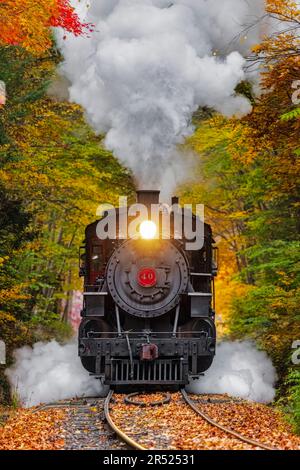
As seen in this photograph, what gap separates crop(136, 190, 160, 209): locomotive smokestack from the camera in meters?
13.5

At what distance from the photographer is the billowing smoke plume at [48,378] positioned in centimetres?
1358

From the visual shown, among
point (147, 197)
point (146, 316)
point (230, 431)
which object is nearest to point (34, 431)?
point (230, 431)

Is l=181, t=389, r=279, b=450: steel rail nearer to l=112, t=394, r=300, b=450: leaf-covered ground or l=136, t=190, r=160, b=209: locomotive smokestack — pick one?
l=112, t=394, r=300, b=450: leaf-covered ground

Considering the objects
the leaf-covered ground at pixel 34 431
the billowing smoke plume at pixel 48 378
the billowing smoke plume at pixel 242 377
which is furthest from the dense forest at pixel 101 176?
the leaf-covered ground at pixel 34 431

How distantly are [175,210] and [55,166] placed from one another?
676 cm

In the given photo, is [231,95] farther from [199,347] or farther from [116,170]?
[116,170]

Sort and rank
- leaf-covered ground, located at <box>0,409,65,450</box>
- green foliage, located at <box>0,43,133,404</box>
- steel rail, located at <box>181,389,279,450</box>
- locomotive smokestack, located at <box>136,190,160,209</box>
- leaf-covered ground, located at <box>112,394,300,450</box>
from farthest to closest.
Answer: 1. green foliage, located at <box>0,43,133,404</box>
2. locomotive smokestack, located at <box>136,190,160,209</box>
3. leaf-covered ground, located at <box>0,409,65,450</box>
4. leaf-covered ground, located at <box>112,394,300,450</box>
5. steel rail, located at <box>181,389,279,450</box>

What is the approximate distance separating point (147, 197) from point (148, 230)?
0.78 m

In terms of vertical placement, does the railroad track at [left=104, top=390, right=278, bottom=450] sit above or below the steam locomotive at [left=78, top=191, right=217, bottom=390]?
below

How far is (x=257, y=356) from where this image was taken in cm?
1656

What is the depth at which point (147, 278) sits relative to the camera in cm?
1279

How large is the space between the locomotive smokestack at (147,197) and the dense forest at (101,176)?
6.63ft

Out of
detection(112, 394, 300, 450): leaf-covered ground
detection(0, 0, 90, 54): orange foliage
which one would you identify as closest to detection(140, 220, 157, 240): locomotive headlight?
detection(112, 394, 300, 450): leaf-covered ground

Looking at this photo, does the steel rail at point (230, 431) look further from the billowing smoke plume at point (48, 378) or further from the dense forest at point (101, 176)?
the billowing smoke plume at point (48, 378)
